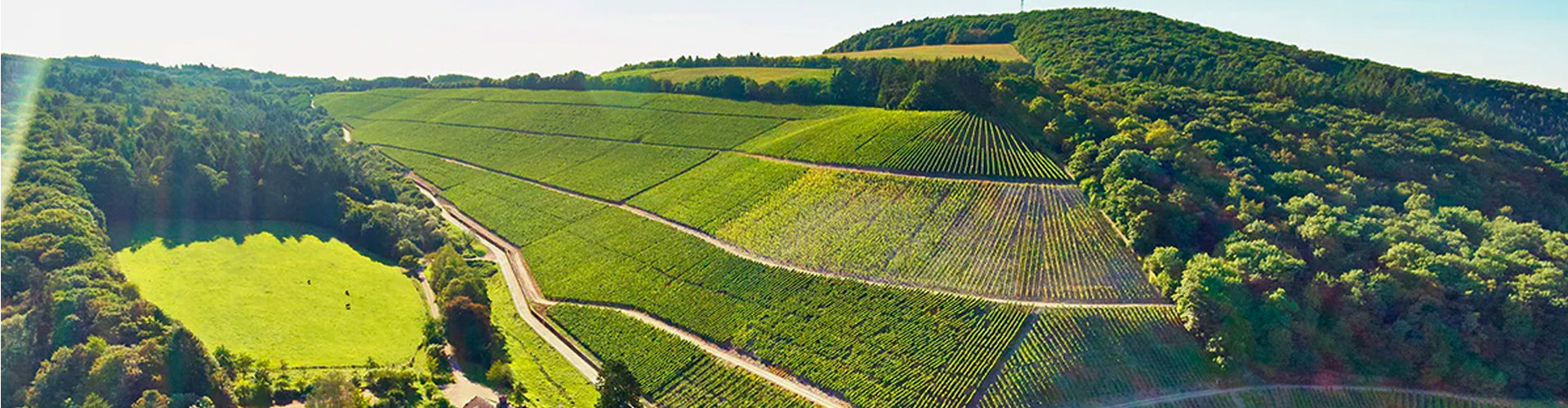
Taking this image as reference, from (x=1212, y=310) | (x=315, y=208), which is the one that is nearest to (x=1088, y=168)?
(x=1212, y=310)

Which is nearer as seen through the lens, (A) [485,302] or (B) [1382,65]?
(A) [485,302]

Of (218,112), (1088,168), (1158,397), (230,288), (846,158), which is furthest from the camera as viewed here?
(218,112)

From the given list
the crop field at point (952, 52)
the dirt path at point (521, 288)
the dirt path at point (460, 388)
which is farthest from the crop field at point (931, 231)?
the crop field at point (952, 52)

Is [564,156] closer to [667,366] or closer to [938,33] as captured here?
[667,366]

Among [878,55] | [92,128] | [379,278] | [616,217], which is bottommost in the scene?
[379,278]

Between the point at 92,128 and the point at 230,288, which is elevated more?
the point at 92,128

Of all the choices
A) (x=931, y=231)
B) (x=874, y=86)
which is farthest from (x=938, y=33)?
(x=931, y=231)

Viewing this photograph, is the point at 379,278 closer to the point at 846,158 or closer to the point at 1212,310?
the point at 846,158

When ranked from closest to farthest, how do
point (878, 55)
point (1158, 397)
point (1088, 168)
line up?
1. point (1158, 397)
2. point (1088, 168)
3. point (878, 55)
